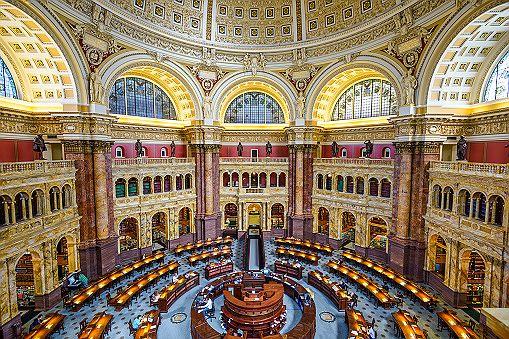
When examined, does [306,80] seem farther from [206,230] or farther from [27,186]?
[27,186]

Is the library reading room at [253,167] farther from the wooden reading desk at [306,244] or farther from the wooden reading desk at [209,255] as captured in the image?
the wooden reading desk at [306,244]

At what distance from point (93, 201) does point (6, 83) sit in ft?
32.8

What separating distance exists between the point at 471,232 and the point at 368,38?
17191 millimetres

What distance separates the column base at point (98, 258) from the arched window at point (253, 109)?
18073 mm

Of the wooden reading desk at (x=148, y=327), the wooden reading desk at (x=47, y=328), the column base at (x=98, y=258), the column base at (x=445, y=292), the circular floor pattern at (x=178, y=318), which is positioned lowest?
the circular floor pattern at (x=178, y=318)

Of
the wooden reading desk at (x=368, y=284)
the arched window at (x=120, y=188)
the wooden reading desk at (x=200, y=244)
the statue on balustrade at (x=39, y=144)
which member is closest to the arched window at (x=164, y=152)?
the arched window at (x=120, y=188)

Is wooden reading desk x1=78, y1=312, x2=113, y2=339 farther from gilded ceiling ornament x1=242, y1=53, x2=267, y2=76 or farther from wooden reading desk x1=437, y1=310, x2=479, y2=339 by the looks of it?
gilded ceiling ornament x1=242, y1=53, x2=267, y2=76

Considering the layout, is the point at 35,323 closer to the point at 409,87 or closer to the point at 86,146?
the point at 86,146

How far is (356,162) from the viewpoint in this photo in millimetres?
25594

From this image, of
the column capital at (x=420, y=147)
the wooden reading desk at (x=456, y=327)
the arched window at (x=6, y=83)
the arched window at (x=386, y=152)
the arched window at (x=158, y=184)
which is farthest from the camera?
the arched window at (x=158, y=184)

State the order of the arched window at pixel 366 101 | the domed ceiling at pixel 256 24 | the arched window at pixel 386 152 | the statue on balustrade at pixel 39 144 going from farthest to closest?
the arched window at pixel 366 101
the arched window at pixel 386 152
the domed ceiling at pixel 256 24
the statue on balustrade at pixel 39 144

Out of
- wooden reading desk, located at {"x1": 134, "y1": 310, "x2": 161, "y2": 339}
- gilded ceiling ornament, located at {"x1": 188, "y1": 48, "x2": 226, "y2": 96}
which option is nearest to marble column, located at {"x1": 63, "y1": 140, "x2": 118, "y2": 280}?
wooden reading desk, located at {"x1": 134, "y1": 310, "x2": 161, "y2": 339}

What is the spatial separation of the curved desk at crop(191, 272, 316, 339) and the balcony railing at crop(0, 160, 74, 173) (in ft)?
41.8

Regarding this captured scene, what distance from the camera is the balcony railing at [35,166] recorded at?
14.5 m
